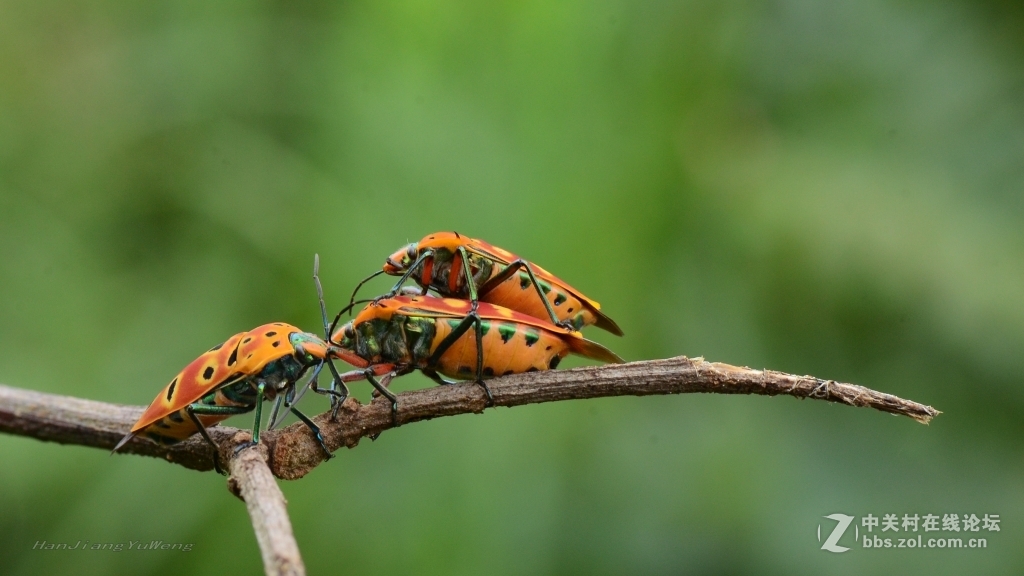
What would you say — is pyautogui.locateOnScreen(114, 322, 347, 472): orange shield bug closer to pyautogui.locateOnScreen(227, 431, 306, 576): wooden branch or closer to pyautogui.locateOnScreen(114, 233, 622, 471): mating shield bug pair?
pyautogui.locateOnScreen(114, 233, 622, 471): mating shield bug pair

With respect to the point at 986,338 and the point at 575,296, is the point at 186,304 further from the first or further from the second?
the point at 986,338

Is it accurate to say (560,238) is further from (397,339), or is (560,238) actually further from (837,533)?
(837,533)

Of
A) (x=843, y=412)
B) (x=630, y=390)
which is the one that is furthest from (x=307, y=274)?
(x=843, y=412)

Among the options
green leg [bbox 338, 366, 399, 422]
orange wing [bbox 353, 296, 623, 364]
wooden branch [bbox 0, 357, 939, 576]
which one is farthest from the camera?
orange wing [bbox 353, 296, 623, 364]

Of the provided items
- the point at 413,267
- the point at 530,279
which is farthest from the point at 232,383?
the point at 530,279

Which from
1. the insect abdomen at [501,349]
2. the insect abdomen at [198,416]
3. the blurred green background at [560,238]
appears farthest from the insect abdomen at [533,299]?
the insect abdomen at [198,416]

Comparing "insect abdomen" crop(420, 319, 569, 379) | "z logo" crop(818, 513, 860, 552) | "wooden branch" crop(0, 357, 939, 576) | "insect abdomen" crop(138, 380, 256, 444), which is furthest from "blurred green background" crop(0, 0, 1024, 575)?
"wooden branch" crop(0, 357, 939, 576)

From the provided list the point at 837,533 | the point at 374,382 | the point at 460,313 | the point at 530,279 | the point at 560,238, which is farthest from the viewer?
the point at 560,238
